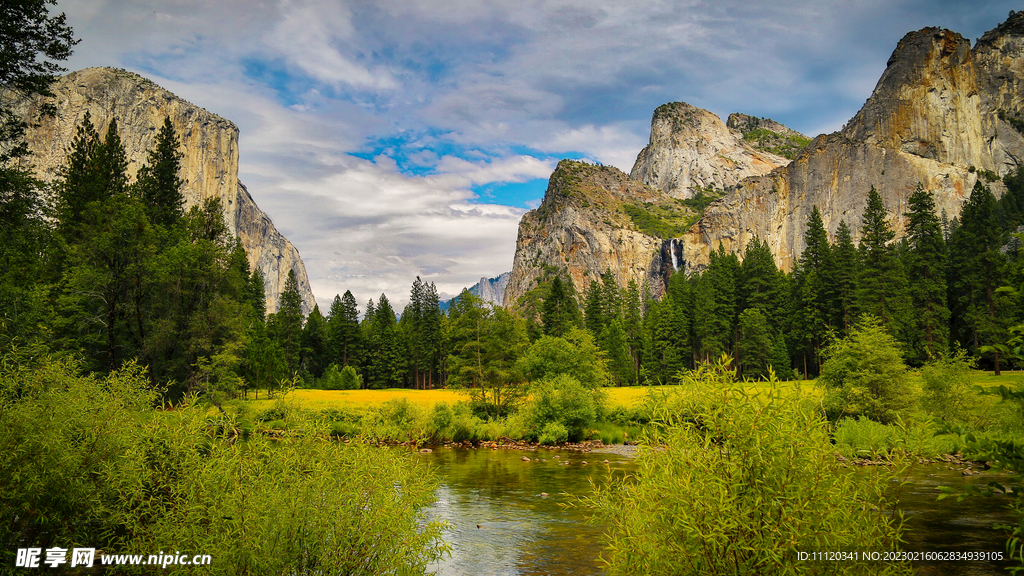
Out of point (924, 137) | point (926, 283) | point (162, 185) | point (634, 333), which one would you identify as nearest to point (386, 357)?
point (634, 333)

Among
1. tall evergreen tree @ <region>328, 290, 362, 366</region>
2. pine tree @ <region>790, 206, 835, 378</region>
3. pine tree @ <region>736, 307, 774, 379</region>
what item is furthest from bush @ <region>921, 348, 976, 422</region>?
tall evergreen tree @ <region>328, 290, 362, 366</region>

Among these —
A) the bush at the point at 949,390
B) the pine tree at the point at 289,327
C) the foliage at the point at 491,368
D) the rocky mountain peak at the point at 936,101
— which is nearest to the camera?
the bush at the point at 949,390

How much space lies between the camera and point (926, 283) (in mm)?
49719

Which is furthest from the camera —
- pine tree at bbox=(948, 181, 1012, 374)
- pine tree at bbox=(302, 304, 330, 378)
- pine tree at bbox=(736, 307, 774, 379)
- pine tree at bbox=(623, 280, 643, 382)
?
pine tree at bbox=(302, 304, 330, 378)

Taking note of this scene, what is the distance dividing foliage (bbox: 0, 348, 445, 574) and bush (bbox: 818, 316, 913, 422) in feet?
88.1

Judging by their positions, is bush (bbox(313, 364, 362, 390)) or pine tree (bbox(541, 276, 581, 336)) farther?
pine tree (bbox(541, 276, 581, 336))

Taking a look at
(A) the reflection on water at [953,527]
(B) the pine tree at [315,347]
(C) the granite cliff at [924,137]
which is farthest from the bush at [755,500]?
(C) the granite cliff at [924,137]

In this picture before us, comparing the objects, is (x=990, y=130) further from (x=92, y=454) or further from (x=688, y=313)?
(x=92, y=454)

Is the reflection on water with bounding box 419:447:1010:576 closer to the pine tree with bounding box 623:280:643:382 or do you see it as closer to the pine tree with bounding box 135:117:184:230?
the pine tree with bounding box 135:117:184:230

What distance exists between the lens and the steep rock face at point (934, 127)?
114875 mm

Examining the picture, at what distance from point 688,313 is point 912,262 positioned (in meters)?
27.5

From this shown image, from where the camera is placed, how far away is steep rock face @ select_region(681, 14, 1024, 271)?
377 ft

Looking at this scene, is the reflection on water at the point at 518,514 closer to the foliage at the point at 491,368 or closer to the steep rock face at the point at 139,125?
the foliage at the point at 491,368

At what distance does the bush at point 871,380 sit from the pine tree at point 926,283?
25.3 metres
